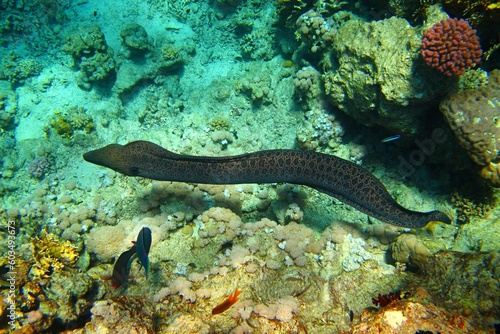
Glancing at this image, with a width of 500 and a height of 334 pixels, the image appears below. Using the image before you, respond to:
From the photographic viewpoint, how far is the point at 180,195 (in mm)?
6754

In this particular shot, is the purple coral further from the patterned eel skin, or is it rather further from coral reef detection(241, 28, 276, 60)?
coral reef detection(241, 28, 276, 60)

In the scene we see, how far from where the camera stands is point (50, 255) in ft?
18.5

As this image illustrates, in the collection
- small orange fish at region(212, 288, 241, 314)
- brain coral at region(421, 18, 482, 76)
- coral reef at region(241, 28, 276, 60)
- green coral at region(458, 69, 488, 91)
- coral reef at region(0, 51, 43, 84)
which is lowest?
coral reef at region(0, 51, 43, 84)

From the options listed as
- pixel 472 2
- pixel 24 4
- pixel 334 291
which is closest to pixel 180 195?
pixel 334 291

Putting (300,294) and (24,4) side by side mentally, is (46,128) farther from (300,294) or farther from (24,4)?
(300,294)

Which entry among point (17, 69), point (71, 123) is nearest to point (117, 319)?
point (71, 123)

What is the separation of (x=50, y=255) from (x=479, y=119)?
8.01 meters

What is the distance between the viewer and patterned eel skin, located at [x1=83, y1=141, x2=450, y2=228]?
207 inches

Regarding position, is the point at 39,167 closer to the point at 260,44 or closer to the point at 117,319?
the point at 117,319

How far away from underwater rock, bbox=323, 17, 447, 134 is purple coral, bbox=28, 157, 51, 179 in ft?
27.2

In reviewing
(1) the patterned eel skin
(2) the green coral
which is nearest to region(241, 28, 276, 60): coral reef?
(1) the patterned eel skin

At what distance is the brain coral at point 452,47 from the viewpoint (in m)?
4.13

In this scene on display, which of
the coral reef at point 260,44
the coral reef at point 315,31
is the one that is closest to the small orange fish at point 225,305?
the coral reef at point 315,31

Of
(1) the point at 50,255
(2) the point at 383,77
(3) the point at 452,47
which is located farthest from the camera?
(1) the point at 50,255
